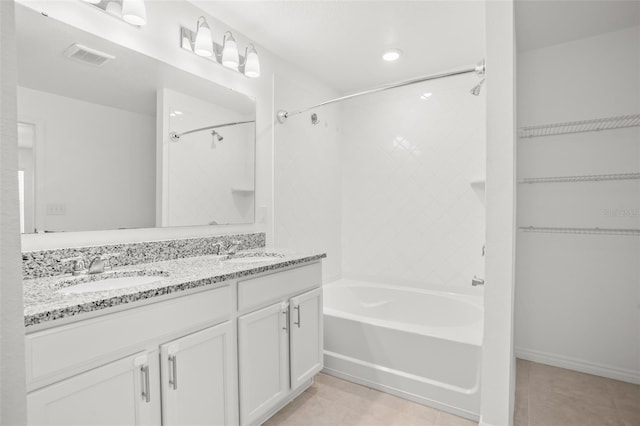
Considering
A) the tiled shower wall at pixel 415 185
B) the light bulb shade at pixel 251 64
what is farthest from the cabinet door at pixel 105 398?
the tiled shower wall at pixel 415 185

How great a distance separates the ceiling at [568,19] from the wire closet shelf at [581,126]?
58 centimetres

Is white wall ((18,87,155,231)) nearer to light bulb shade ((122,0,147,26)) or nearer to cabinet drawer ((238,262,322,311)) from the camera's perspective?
light bulb shade ((122,0,147,26))

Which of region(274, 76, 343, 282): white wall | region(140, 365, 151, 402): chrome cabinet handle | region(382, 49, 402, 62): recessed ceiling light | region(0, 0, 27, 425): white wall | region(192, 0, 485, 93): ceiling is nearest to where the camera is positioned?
region(0, 0, 27, 425): white wall

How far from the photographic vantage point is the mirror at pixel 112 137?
4.76 feet

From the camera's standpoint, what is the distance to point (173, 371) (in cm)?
129

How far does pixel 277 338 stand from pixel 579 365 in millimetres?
2206

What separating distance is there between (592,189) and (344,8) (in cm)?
206

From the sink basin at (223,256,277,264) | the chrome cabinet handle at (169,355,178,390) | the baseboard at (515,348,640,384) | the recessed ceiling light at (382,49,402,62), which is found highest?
the recessed ceiling light at (382,49,402,62)

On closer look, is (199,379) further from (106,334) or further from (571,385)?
(571,385)

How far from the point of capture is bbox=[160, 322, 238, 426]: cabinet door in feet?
4.21

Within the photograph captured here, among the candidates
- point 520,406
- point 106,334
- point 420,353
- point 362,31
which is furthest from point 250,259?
point 520,406

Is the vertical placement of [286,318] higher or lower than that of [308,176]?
lower

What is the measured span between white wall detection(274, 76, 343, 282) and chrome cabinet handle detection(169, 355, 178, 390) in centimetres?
144

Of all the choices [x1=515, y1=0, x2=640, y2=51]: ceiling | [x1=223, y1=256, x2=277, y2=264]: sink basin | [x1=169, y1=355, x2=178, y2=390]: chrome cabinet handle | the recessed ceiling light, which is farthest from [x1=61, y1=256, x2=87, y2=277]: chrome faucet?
[x1=515, y1=0, x2=640, y2=51]: ceiling
